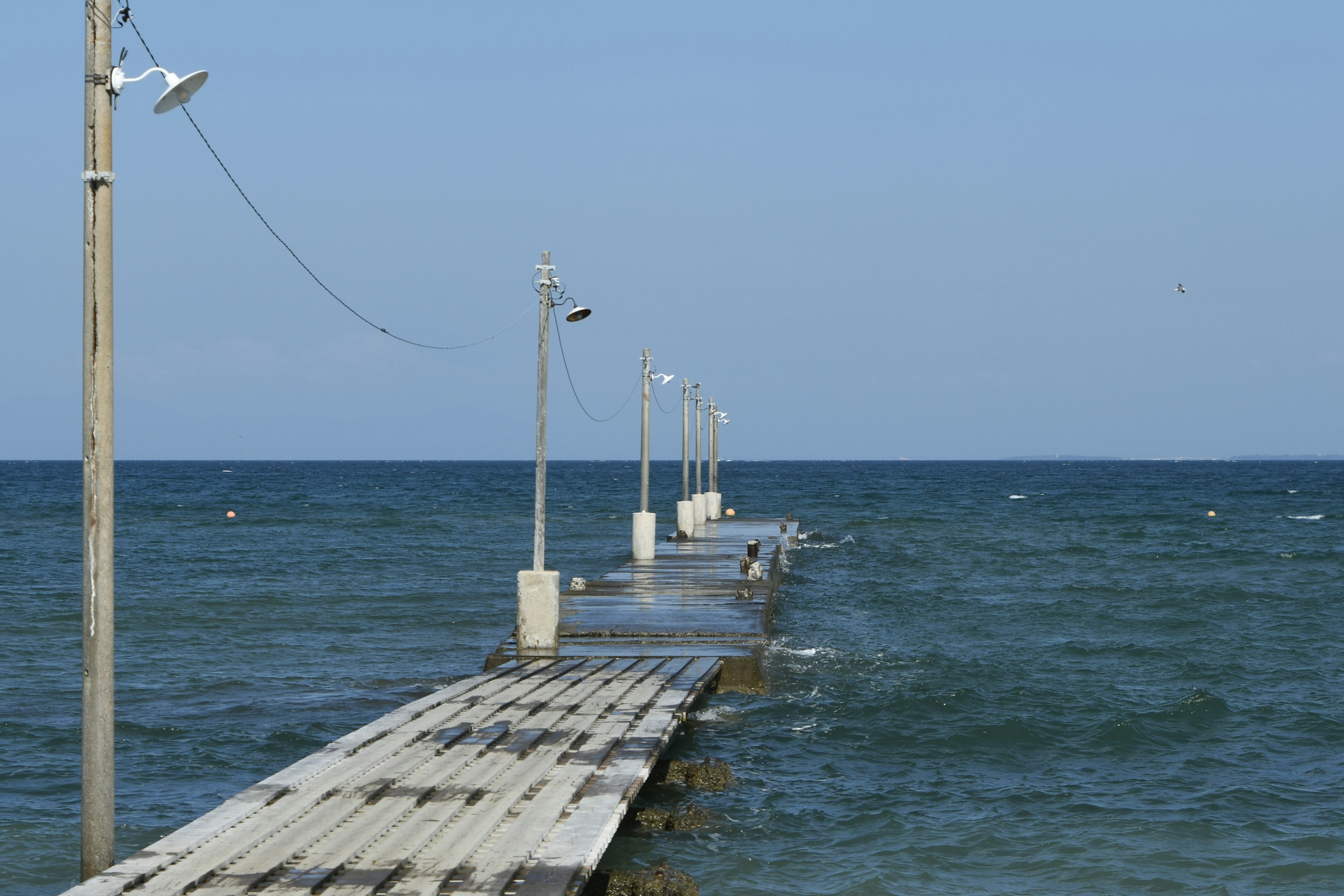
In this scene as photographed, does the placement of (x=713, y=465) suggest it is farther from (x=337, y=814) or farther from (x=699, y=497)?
(x=337, y=814)

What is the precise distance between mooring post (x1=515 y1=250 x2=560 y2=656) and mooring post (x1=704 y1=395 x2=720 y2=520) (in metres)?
35.4

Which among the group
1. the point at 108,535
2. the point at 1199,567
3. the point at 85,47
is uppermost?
the point at 85,47

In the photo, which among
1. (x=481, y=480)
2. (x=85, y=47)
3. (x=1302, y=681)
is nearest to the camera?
(x=85, y=47)

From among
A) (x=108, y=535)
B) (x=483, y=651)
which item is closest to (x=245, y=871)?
(x=108, y=535)

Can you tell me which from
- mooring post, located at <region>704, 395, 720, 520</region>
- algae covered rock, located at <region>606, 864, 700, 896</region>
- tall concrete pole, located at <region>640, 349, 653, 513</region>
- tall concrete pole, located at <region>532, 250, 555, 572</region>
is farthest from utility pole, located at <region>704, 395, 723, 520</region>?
algae covered rock, located at <region>606, 864, 700, 896</region>

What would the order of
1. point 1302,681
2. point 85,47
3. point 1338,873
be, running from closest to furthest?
point 85,47 < point 1338,873 < point 1302,681

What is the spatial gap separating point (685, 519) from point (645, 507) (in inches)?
336

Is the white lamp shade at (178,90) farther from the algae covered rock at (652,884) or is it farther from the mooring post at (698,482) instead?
the mooring post at (698,482)

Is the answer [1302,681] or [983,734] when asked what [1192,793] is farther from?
[1302,681]

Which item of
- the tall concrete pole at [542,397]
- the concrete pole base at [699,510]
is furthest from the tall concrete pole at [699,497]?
the tall concrete pole at [542,397]

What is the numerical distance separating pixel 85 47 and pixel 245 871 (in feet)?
16.4

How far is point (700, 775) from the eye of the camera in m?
12.8

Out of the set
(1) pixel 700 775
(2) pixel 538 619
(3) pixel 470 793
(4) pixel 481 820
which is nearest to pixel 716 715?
(2) pixel 538 619

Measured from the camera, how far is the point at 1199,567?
4041 centimetres
